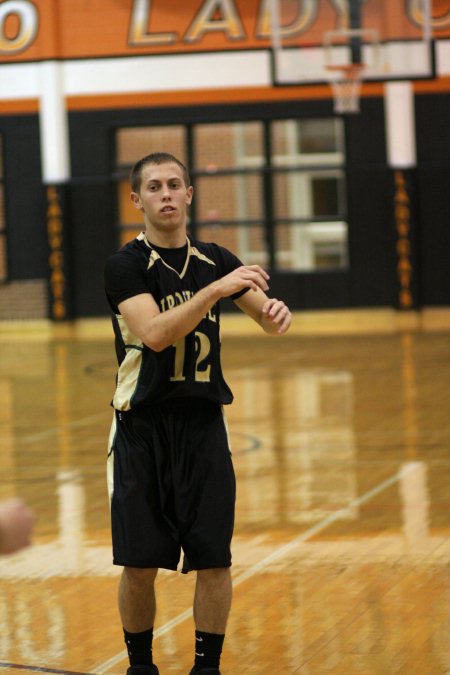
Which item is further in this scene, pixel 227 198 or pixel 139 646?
pixel 227 198

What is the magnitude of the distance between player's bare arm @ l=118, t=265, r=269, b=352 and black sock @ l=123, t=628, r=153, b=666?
0.93 metres

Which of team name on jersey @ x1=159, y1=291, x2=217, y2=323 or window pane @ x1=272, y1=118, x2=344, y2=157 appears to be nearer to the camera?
team name on jersey @ x1=159, y1=291, x2=217, y2=323

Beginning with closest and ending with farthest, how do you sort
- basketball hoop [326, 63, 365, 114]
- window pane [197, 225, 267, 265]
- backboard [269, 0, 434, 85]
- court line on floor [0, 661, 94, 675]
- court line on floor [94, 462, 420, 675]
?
court line on floor [0, 661, 94, 675], court line on floor [94, 462, 420, 675], backboard [269, 0, 434, 85], basketball hoop [326, 63, 365, 114], window pane [197, 225, 267, 265]

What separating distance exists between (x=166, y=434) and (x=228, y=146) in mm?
18591

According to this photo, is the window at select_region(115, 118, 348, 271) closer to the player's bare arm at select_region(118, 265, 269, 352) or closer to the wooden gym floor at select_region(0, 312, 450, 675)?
the wooden gym floor at select_region(0, 312, 450, 675)

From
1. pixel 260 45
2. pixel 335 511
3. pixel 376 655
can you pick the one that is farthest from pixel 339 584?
pixel 260 45

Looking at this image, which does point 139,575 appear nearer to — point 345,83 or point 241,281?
point 241,281

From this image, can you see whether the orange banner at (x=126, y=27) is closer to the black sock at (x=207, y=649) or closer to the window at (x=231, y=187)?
the window at (x=231, y=187)

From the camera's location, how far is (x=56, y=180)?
21969mm

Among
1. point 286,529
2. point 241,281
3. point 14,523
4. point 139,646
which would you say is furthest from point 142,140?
point 14,523

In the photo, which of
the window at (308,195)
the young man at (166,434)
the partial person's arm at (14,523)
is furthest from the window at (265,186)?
the partial person's arm at (14,523)

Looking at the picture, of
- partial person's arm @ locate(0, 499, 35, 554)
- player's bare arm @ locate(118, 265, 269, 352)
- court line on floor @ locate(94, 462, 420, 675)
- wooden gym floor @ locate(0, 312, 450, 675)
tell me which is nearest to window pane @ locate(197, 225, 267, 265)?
wooden gym floor @ locate(0, 312, 450, 675)

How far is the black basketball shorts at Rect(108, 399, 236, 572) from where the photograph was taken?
4.04 m

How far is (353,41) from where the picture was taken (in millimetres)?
17438
